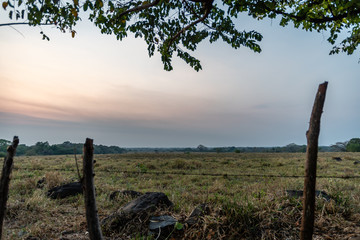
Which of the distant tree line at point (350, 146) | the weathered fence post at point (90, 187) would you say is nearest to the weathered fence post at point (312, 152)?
the weathered fence post at point (90, 187)

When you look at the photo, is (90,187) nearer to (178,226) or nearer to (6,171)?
(6,171)

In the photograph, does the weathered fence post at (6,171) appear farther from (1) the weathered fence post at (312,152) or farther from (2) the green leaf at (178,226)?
(1) the weathered fence post at (312,152)

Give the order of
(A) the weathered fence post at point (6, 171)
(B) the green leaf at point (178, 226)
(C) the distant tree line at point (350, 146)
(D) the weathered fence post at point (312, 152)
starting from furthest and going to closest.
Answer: (C) the distant tree line at point (350, 146) < (B) the green leaf at point (178, 226) < (A) the weathered fence post at point (6, 171) < (D) the weathered fence post at point (312, 152)

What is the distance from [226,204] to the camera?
4.45 m

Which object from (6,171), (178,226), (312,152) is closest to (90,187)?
(6,171)

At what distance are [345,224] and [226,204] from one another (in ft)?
6.45

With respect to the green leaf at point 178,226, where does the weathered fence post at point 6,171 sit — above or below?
above

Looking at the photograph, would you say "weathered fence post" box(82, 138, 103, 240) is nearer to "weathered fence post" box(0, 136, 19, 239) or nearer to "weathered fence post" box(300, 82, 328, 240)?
"weathered fence post" box(0, 136, 19, 239)

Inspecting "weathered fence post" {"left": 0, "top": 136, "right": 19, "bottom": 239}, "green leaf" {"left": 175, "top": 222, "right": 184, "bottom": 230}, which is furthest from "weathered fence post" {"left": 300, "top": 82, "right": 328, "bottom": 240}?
"weathered fence post" {"left": 0, "top": 136, "right": 19, "bottom": 239}

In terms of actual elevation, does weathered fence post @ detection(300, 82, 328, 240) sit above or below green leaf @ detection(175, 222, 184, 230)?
above

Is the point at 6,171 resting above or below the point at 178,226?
above

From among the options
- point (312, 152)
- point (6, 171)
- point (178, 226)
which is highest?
point (312, 152)

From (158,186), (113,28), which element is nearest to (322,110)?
(113,28)

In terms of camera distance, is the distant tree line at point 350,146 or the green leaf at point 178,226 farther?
the distant tree line at point 350,146
